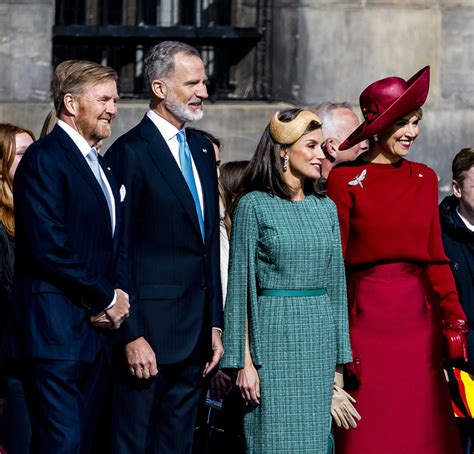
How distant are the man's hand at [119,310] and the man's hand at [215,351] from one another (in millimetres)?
564

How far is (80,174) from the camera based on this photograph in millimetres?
6809

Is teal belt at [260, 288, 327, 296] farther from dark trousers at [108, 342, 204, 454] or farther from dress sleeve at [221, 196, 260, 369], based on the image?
dark trousers at [108, 342, 204, 454]

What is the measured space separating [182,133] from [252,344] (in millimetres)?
1030

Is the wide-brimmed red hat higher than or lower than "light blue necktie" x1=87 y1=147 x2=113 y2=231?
higher

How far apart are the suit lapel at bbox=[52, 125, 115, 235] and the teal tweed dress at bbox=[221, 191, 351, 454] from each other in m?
0.79

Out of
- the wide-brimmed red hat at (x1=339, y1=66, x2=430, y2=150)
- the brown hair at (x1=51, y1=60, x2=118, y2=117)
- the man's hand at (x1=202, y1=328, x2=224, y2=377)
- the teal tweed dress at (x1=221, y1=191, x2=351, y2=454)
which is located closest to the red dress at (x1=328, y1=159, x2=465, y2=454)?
the wide-brimmed red hat at (x1=339, y1=66, x2=430, y2=150)

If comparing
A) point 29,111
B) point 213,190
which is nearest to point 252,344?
point 213,190

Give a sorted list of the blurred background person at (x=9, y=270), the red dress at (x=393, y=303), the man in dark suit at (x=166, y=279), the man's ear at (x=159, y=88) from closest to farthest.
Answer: the man in dark suit at (x=166, y=279) < the man's ear at (x=159, y=88) < the blurred background person at (x=9, y=270) < the red dress at (x=393, y=303)

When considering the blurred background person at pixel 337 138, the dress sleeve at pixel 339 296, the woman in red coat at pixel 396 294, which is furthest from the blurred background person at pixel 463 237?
the dress sleeve at pixel 339 296

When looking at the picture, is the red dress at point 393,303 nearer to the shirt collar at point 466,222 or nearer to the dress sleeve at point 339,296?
the dress sleeve at point 339,296

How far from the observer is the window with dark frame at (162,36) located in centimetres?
1162

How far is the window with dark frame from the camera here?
458 inches

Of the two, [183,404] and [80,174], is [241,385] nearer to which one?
[183,404]

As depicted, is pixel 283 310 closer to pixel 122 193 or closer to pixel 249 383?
pixel 249 383
